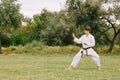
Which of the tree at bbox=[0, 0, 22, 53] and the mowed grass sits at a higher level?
the tree at bbox=[0, 0, 22, 53]

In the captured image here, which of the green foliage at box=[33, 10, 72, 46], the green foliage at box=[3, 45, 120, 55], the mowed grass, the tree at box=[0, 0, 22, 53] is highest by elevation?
the tree at box=[0, 0, 22, 53]

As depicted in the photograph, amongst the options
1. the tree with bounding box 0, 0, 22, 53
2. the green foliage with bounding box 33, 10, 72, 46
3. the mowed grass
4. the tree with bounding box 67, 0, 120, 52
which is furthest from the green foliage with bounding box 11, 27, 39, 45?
the mowed grass

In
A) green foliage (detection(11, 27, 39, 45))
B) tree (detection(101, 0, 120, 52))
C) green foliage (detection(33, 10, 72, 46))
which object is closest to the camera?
tree (detection(101, 0, 120, 52))

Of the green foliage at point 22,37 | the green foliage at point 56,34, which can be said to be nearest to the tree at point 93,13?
the green foliage at point 56,34

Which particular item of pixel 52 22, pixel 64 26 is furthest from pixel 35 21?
pixel 64 26

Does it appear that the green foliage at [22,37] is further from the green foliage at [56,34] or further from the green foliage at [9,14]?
the green foliage at [9,14]

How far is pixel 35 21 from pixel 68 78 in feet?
206

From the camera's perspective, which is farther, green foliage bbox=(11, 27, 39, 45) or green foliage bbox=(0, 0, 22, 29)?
green foliage bbox=(11, 27, 39, 45)

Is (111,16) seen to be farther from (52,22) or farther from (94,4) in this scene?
(52,22)

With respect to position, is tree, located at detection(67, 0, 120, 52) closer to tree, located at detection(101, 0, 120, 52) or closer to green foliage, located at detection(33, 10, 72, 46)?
tree, located at detection(101, 0, 120, 52)

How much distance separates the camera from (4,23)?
44531 millimetres

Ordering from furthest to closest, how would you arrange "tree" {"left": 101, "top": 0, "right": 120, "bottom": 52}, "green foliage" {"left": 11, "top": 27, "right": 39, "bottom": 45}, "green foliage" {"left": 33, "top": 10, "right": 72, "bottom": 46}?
"green foliage" {"left": 11, "top": 27, "right": 39, "bottom": 45}
"green foliage" {"left": 33, "top": 10, "right": 72, "bottom": 46}
"tree" {"left": 101, "top": 0, "right": 120, "bottom": 52}

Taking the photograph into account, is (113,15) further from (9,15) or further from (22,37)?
(22,37)

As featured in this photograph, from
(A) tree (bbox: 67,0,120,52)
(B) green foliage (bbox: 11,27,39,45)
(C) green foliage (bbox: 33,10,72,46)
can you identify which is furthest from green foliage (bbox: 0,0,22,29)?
(B) green foliage (bbox: 11,27,39,45)
